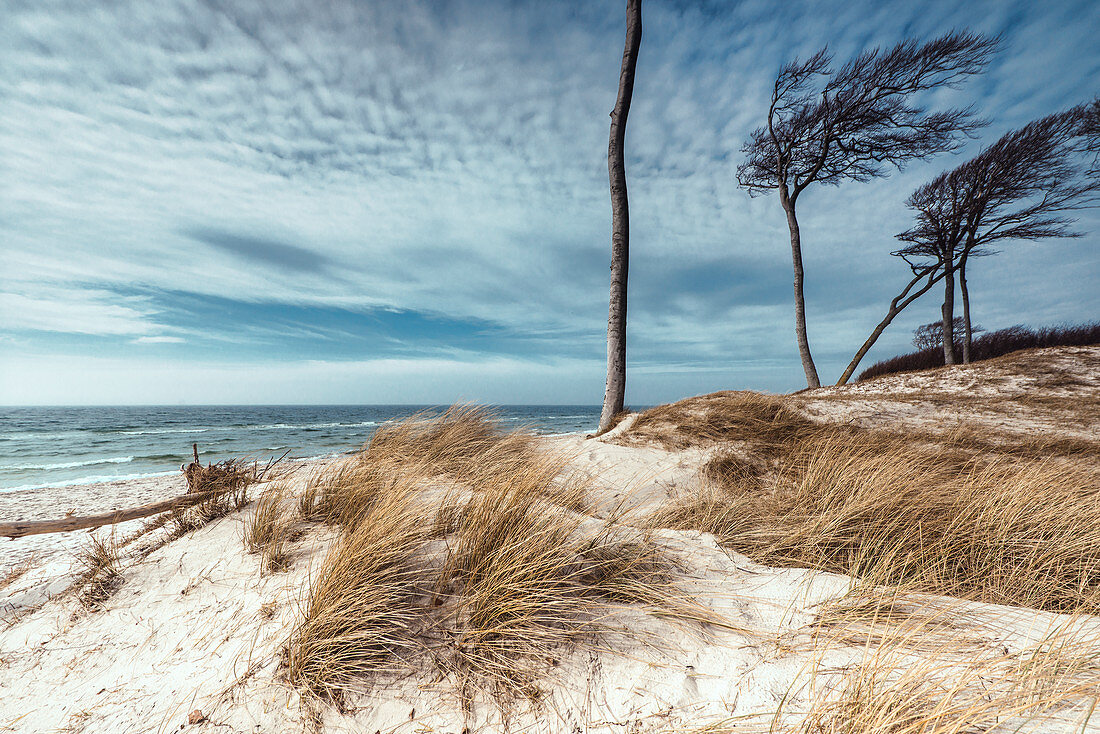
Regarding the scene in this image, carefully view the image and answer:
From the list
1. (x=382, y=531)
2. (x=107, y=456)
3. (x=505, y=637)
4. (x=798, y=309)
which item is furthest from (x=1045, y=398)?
(x=107, y=456)

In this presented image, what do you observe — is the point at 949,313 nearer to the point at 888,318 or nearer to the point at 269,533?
the point at 888,318

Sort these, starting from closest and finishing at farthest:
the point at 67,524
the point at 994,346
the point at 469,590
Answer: the point at 469,590 → the point at 67,524 → the point at 994,346

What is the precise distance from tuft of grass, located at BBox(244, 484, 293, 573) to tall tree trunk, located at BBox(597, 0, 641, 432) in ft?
16.3

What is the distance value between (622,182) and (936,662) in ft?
23.5

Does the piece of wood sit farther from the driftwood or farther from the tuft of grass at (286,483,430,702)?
the tuft of grass at (286,483,430,702)

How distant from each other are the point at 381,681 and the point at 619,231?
22.3ft

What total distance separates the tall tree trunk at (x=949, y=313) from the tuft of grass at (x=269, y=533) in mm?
16028

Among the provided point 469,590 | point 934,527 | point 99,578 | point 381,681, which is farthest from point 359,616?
point 934,527

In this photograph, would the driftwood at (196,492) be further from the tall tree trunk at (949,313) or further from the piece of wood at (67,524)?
the tall tree trunk at (949,313)

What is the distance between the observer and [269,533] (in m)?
2.61

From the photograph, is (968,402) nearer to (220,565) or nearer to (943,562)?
(943,562)

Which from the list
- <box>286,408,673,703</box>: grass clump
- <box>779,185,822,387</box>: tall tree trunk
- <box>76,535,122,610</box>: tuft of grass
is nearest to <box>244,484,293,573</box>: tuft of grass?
<box>286,408,673,703</box>: grass clump

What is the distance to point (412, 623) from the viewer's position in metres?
1.78

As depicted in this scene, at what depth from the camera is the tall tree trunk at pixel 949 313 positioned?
37.6ft
